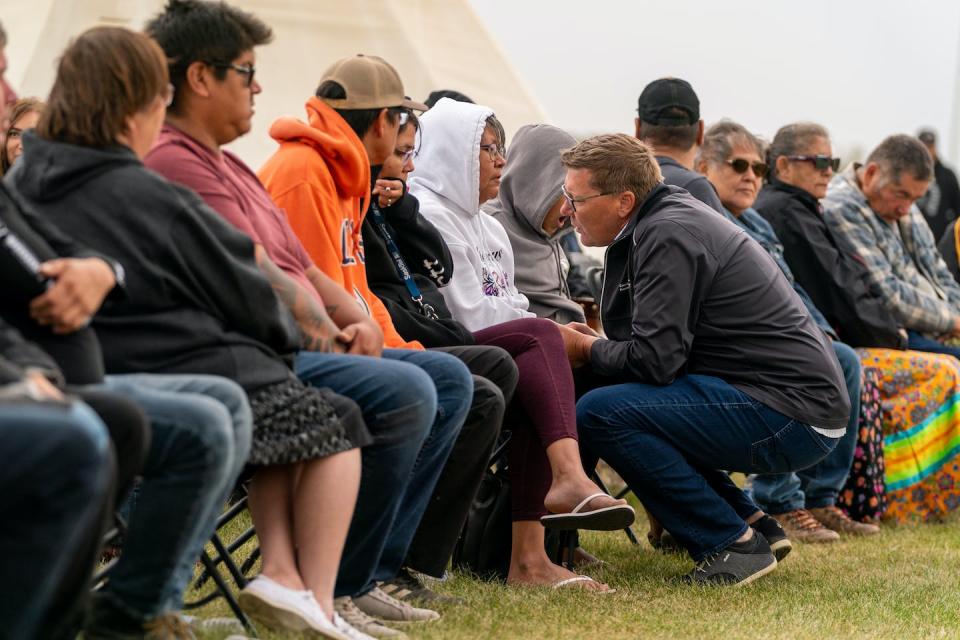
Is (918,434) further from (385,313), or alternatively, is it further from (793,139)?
(385,313)

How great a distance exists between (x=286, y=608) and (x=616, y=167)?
230 centimetres

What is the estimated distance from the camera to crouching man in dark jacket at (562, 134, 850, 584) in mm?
4922

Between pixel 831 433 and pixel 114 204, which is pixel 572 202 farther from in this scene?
pixel 114 204

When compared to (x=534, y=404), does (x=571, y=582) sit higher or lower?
lower

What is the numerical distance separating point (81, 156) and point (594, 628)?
2.01 metres

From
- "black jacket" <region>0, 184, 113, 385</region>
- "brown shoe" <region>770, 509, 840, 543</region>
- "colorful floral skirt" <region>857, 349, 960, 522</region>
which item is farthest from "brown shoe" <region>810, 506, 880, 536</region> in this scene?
"black jacket" <region>0, 184, 113, 385</region>

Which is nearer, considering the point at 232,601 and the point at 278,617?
the point at 278,617

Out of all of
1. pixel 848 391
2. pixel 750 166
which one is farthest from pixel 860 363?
pixel 750 166

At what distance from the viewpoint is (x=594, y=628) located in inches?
164

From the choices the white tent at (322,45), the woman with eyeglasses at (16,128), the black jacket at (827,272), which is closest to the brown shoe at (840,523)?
the black jacket at (827,272)

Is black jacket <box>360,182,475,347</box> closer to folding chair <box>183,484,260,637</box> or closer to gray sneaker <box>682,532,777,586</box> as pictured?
folding chair <box>183,484,260,637</box>

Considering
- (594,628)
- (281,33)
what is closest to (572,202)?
(594,628)

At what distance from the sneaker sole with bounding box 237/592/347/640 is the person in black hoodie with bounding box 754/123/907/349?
14.1 feet

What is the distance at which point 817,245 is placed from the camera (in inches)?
279
